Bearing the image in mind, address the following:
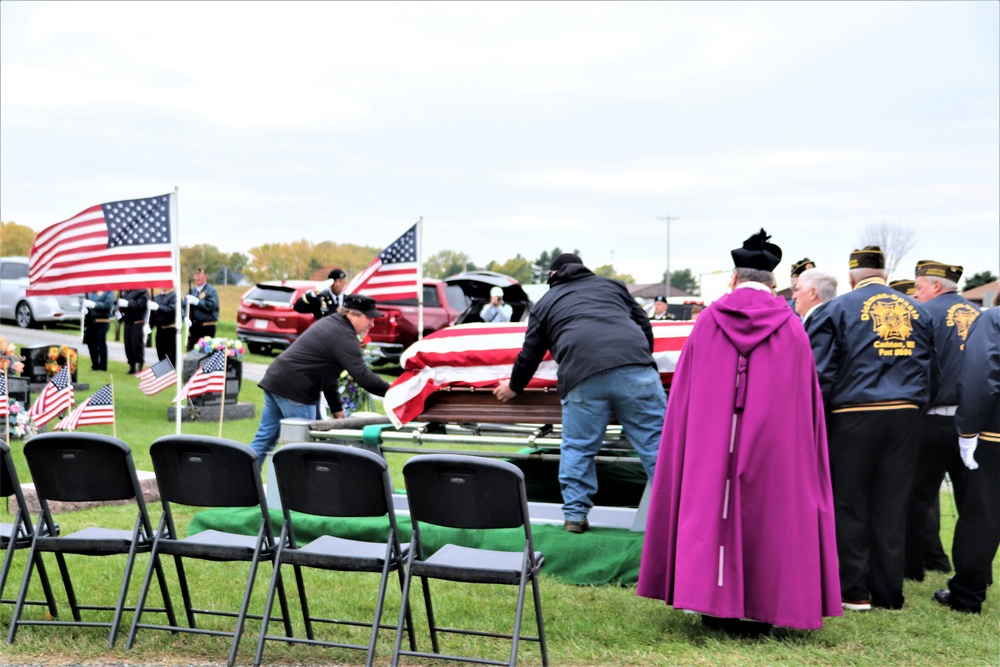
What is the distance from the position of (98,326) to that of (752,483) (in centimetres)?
1403

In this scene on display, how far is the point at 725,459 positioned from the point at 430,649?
159 cm

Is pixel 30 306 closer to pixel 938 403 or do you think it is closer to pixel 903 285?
pixel 903 285

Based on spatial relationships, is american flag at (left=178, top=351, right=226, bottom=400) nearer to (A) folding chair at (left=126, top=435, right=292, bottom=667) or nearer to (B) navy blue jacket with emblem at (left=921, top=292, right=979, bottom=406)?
(A) folding chair at (left=126, top=435, right=292, bottom=667)

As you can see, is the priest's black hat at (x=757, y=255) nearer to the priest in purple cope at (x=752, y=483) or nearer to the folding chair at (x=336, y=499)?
the priest in purple cope at (x=752, y=483)

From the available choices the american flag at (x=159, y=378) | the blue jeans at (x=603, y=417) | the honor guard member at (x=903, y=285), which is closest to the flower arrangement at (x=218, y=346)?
the american flag at (x=159, y=378)

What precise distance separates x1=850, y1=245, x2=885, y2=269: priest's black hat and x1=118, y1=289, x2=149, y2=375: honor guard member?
1233 centimetres

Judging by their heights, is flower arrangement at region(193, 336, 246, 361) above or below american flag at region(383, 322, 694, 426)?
below

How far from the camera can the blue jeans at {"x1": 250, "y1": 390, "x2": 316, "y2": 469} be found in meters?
7.66

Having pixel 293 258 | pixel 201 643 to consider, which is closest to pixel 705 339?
pixel 201 643

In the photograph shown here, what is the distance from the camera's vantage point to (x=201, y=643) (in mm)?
4531

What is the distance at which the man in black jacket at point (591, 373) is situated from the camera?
18.6 feet

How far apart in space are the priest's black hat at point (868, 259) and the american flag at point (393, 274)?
22.2 ft

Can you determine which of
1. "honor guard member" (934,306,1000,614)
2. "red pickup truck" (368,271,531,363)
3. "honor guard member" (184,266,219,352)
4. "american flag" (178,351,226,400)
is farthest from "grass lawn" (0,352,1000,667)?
"honor guard member" (184,266,219,352)

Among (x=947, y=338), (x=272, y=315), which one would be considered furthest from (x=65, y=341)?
(x=947, y=338)
